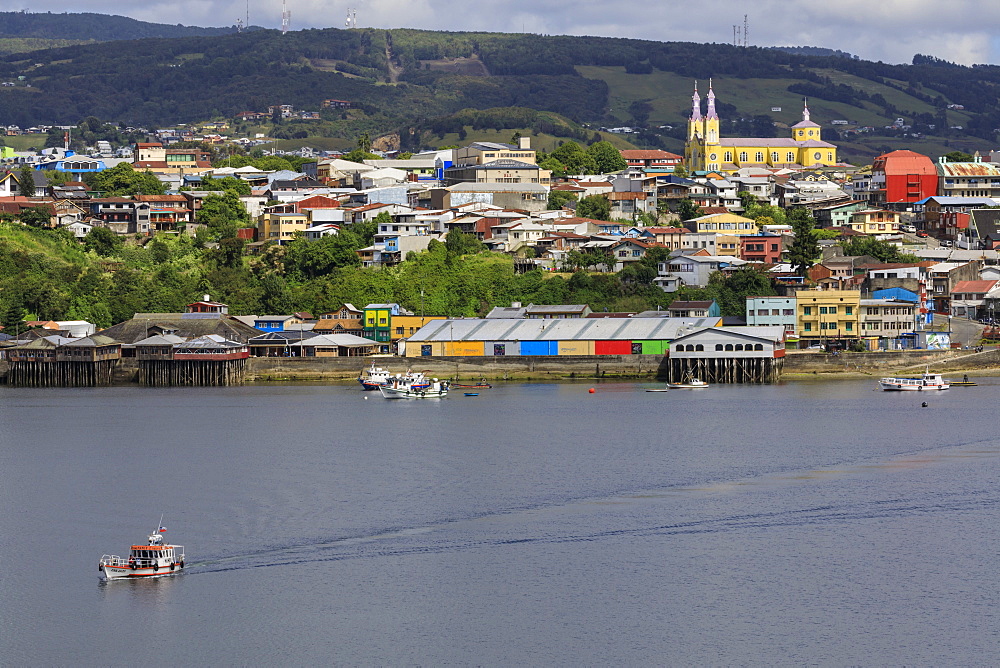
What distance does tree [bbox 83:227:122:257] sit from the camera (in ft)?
224

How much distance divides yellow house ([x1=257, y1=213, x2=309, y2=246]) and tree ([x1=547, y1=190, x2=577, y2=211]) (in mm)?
13269

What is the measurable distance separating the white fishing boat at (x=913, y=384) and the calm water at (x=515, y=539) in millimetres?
6876

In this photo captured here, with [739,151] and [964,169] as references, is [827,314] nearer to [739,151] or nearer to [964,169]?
[964,169]

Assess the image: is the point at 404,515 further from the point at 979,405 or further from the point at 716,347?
the point at 716,347

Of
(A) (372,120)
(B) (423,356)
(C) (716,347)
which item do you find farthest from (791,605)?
(A) (372,120)

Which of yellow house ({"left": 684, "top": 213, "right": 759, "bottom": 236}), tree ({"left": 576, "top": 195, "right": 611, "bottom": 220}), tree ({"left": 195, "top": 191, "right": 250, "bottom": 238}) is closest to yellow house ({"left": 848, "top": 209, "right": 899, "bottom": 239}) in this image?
yellow house ({"left": 684, "top": 213, "right": 759, "bottom": 236})

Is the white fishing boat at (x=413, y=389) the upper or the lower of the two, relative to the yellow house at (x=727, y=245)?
lower

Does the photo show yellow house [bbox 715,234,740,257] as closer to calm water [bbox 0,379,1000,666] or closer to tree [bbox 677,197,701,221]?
tree [bbox 677,197,701,221]

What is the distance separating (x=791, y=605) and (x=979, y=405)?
79.8 feet

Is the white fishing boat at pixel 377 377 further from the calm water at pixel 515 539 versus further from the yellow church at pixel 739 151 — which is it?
the yellow church at pixel 739 151

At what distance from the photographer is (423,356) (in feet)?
178

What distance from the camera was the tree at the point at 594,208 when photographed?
239ft

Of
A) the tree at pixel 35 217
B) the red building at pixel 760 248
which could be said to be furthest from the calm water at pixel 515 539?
the tree at pixel 35 217

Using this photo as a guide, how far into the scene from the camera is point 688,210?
2827 inches
